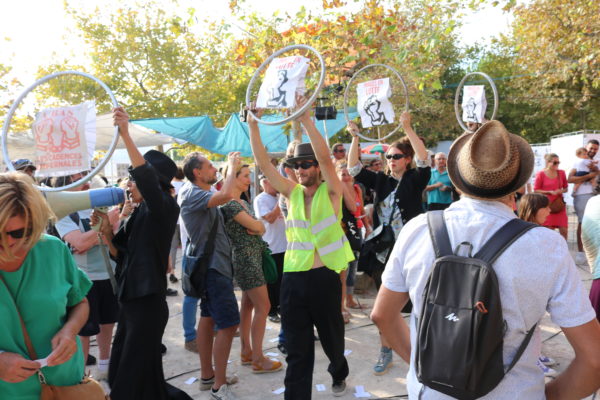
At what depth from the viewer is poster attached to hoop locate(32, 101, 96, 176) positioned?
10.1ft

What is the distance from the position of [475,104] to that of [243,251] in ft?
11.5

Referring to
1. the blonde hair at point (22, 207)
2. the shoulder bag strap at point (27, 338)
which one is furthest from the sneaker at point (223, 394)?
the blonde hair at point (22, 207)

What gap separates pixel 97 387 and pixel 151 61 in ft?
55.1

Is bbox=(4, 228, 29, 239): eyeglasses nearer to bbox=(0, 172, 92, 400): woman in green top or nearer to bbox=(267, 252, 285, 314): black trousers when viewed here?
bbox=(0, 172, 92, 400): woman in green top

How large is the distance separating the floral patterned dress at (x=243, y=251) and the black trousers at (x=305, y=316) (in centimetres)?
91

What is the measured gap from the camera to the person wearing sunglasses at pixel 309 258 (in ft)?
11.7

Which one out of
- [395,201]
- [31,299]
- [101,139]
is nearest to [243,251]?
[395,201]

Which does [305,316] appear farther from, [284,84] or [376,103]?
[376,103]

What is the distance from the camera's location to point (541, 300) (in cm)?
155

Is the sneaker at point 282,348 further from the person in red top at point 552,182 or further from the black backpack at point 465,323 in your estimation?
the person in red top at point 552,182

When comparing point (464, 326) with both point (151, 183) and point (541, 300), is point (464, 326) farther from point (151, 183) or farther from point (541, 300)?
point (151, 183)

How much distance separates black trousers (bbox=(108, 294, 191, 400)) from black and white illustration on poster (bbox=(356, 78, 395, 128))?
3242mm

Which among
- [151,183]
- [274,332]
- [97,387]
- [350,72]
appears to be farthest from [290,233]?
[350,72]

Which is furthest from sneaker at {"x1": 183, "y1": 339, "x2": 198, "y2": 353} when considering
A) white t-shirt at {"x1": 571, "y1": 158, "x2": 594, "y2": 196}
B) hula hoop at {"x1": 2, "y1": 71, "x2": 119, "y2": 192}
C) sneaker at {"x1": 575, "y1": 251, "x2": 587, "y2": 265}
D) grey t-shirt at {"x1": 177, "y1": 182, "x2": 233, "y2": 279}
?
white t-shirt at {"x1": 571, "y1": 158, "x2": 594, "y2": 196}
